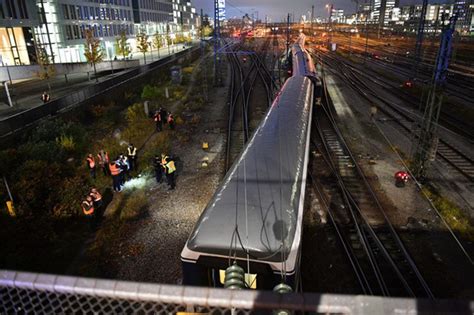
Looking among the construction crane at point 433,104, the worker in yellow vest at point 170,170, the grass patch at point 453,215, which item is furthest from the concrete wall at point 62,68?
the grass patch at point 453,215

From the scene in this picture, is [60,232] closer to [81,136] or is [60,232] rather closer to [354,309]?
[81,136]

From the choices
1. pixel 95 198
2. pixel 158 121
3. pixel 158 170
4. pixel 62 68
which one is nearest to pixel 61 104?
pixel 158 121

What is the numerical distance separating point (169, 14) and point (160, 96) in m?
70.4

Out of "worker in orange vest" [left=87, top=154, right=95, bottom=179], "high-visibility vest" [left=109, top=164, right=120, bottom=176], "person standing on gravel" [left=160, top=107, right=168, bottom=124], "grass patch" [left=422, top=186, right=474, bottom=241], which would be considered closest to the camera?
"grass patch" [left=422, top=186, right=474, bottom=241]

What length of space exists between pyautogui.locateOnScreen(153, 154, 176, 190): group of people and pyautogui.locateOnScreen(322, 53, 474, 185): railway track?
971cm

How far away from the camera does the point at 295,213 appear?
593 centimetres

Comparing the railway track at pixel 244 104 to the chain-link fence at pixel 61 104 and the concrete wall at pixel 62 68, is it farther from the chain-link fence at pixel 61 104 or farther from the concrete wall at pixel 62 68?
the concrete wall at pixel 62 68

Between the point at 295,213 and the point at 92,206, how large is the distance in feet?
22.3

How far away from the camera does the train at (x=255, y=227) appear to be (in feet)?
16.1

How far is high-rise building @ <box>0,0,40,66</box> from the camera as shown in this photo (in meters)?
36.2

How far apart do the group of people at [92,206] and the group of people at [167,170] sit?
108 inches

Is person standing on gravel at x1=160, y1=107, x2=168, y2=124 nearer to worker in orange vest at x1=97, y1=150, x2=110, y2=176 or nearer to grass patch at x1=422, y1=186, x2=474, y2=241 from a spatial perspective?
worker in orange vest at x1=97, y1=150, x2=110, y2=176

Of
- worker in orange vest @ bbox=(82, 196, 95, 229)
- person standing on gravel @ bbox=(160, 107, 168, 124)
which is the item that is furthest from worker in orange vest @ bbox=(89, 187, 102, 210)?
person standing on gravel @ bbox=(160, 107, 168, 124)

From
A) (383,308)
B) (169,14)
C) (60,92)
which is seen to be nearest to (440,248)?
(383,308)
